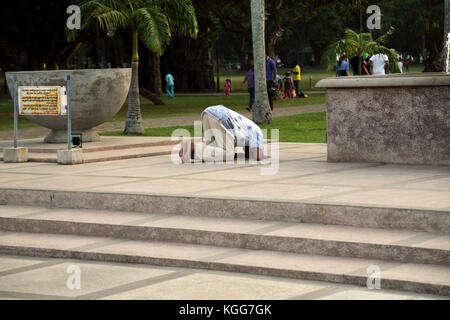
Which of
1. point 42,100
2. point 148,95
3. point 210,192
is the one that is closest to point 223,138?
point 42,100

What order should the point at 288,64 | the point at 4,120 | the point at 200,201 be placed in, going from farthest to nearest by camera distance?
the point at 288,64 → the point at 4,120 → the point at 200,201

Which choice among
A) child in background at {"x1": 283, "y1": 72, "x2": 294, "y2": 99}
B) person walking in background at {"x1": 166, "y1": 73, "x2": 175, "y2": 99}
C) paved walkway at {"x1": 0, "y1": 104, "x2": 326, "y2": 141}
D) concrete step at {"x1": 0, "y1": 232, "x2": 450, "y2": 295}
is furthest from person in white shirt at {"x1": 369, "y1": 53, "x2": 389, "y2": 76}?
person walking in background at {"x1": 166, "y1": 73, "x2": 175, "y2": 99}

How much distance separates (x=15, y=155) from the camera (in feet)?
38.0

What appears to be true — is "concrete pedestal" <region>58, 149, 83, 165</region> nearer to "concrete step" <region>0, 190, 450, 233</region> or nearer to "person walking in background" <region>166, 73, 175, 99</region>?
"concrete step" <region>0, 190, 450, 233</region>

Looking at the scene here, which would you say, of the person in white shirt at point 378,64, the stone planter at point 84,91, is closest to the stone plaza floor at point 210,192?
the stone planter at point 84,91

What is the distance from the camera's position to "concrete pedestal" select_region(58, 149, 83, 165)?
1097cm

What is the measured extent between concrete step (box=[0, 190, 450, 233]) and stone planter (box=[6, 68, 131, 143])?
14.5ft

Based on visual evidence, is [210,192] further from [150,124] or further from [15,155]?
[150,124]

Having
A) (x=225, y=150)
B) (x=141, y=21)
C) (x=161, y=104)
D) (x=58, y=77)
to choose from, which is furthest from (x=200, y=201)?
(x=161, y=104)

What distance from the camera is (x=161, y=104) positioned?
32.6 metres

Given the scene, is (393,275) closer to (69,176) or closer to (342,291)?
(342,291)

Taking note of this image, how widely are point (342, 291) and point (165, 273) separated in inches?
57.9

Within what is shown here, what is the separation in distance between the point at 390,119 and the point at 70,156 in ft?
14.4

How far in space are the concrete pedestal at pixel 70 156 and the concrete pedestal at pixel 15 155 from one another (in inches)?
31.5
